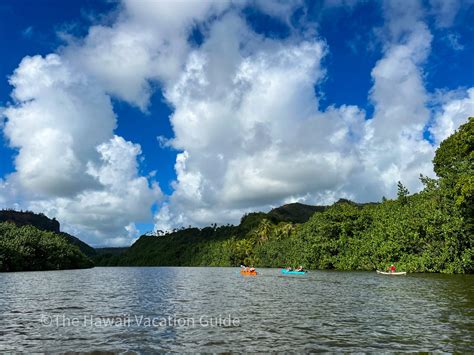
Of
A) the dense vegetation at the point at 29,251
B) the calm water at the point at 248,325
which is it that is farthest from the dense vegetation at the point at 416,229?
the dense vegetation at the point at 29,251

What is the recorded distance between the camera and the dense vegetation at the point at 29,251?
142m

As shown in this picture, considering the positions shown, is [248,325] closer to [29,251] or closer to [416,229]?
[416,229]

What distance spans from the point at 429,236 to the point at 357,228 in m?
42.9

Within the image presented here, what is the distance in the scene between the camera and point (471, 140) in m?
74.5

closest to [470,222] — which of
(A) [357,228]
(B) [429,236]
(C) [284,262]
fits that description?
(B) [429,236]

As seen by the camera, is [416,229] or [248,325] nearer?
[248,325]

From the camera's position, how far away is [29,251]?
15012cm
